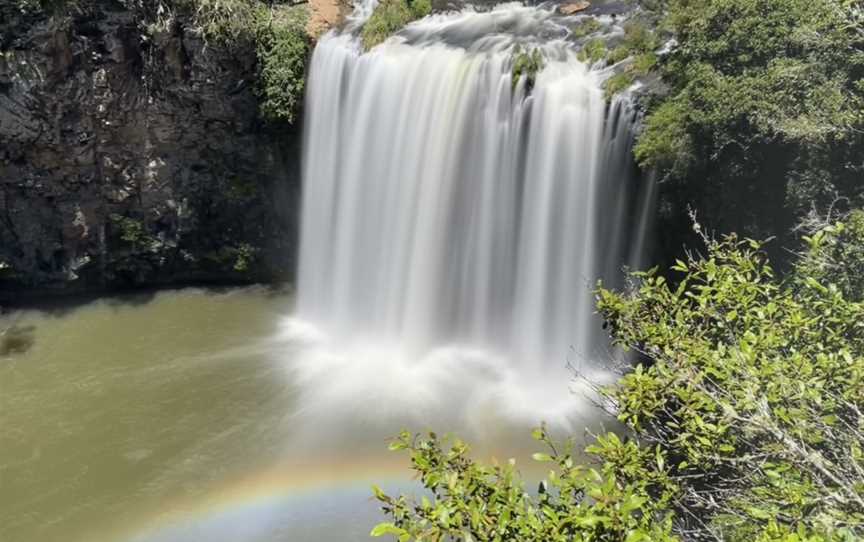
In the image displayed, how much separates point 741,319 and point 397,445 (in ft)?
10.7

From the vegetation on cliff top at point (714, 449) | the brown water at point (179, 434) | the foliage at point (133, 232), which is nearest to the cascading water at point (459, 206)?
the brown water at point (179, 434)

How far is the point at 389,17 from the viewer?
16469 mm

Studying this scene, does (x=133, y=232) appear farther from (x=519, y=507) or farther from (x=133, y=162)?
(x=519, y=507)

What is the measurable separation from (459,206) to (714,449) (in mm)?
10289

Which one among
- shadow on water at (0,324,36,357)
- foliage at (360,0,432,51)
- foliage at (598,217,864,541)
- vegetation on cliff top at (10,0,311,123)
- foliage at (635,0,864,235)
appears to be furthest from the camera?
foliage at (360,0,432,51)

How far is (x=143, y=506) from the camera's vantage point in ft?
34.9

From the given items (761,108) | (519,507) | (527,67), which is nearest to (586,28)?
(527,67)

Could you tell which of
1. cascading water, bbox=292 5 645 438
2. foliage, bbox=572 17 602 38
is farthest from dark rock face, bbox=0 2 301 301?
foliage, bbox=572 17 602 38

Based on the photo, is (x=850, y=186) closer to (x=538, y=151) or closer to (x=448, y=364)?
(x=538, y=151)

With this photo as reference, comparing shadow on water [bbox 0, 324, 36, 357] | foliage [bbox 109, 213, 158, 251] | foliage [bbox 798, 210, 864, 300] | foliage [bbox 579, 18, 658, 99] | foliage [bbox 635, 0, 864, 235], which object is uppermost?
foliage [bbox 579, 18, 658, 99]

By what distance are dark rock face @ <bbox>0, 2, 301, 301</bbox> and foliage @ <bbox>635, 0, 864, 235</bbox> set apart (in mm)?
10119

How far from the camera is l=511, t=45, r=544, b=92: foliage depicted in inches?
510

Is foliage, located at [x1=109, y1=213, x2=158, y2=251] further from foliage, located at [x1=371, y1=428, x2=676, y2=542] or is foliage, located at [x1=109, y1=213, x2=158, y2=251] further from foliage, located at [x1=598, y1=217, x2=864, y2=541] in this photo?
foliage, located at [x1=371, y1=428, x2=676, y2=542]

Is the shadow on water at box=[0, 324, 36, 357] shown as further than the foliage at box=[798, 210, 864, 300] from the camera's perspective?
Yes
